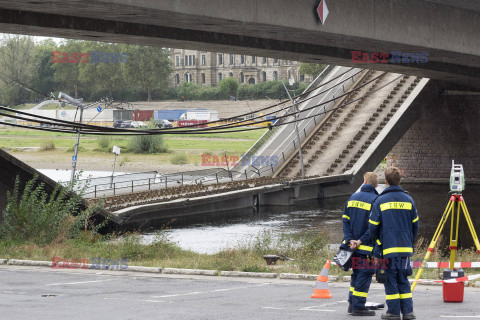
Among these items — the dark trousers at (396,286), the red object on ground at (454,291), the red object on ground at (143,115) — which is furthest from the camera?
the red object on ground at (143,115)

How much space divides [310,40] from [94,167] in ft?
172

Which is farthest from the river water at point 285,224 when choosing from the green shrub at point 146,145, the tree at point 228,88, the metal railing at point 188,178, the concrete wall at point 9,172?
the tree at point 228,88

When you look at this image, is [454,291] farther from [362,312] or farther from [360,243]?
[360,243]

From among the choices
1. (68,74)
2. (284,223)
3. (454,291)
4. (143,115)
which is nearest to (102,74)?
(68,74)

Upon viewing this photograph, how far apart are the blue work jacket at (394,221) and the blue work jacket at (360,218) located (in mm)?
344

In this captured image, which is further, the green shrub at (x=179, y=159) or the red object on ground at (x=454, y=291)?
the green shrub at (x=179, y=159)

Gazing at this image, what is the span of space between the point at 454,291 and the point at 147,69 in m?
125

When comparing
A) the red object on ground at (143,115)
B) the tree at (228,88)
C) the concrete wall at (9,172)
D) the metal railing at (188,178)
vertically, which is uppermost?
the tree at (228,88)

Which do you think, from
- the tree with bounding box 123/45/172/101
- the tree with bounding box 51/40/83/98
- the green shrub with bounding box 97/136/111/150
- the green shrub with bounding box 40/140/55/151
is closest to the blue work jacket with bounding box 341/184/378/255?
the green shrub with bounding box 97/136/111/150

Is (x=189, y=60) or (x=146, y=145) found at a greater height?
(x=189, y=60)

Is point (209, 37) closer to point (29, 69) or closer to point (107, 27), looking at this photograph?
point (107, 27)

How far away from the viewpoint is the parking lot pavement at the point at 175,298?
1109 cm

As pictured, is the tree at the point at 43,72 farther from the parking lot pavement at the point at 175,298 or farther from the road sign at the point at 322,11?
the parking lot pavement at the point at 175,298

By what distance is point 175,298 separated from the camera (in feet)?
41.8
